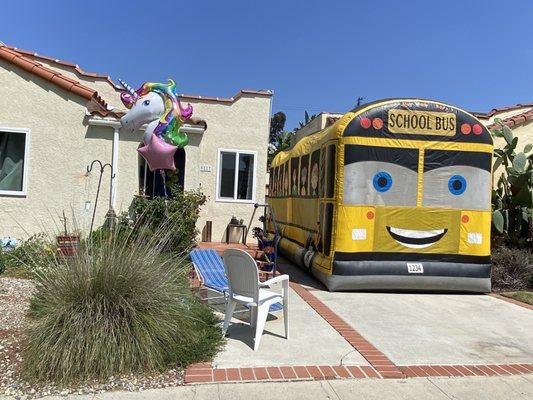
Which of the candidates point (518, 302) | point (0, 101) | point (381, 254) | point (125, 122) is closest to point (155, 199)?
point (125, 122)

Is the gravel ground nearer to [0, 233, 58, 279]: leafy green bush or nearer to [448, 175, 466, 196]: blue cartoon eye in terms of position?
[0, 233, 58, 279]: leafy green bush

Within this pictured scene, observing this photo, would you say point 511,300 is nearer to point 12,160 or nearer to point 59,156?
point 59,156

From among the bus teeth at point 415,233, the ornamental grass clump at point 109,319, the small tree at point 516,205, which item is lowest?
the ornamental grass clump at point 109,319

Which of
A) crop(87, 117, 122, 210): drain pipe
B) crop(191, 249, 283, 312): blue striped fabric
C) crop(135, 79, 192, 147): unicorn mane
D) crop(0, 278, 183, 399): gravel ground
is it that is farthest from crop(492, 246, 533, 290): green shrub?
crop(87, 117, 122, 210): drain pipe

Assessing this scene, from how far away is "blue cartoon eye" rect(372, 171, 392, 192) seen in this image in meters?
8.49

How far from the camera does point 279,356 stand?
5027 millimetres

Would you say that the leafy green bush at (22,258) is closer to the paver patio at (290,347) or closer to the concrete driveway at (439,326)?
the paver patio at (290,347)


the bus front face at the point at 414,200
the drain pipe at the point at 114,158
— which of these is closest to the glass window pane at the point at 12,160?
the drain pipe at the point at 114,158

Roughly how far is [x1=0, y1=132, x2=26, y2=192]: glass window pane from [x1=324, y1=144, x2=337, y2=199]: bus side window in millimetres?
6965

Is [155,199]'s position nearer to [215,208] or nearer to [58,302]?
[215,208]

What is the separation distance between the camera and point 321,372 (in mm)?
4625

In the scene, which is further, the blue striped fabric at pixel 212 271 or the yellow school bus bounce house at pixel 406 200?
the yellow school bus bounce house at pixel 406 200

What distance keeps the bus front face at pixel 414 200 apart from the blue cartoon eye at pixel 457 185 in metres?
0.02

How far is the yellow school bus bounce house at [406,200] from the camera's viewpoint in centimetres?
839
